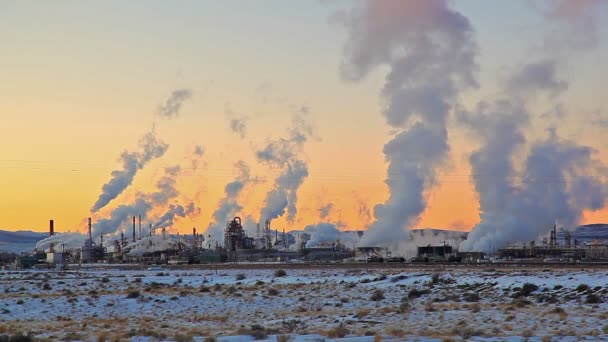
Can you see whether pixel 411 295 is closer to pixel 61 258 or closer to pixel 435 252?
Answer: pixel 435 252

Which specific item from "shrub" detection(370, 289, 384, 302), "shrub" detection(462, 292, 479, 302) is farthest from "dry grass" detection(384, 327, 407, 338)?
"shrub" detection(370, 289, 384, 302)

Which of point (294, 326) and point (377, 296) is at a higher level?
point (294, 326)

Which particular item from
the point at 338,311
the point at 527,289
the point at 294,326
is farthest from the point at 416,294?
the point at 294,326

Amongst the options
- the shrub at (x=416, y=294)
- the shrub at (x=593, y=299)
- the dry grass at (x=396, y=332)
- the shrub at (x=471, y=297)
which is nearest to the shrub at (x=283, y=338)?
the dry grass at (x=396, y=332)

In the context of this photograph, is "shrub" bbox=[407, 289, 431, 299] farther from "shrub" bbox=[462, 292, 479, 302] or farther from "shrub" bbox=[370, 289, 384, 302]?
"shrub" bbox=[462, 292, 479, 302]

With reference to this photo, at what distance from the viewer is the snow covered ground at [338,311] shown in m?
29.7

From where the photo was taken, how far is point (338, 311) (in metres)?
43.0

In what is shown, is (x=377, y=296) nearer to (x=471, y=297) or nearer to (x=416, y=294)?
(x=416, y=294)

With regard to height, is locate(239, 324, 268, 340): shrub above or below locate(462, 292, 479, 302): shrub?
above

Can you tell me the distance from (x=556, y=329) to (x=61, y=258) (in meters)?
161

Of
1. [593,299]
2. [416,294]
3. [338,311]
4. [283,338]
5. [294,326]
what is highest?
[283,338]

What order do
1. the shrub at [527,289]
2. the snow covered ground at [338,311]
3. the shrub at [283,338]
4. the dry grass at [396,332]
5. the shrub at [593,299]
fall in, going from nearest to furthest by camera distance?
the shrub at [283,338] < the dry grass at [396,332] < the snow covered ground at [338,311] < the shrub at [593,299] < the shrub at [527,289]

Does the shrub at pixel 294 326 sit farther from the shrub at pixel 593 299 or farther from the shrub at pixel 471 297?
the shrub at pixel 593 299

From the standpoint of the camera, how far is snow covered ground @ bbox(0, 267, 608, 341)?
29.7 meters
